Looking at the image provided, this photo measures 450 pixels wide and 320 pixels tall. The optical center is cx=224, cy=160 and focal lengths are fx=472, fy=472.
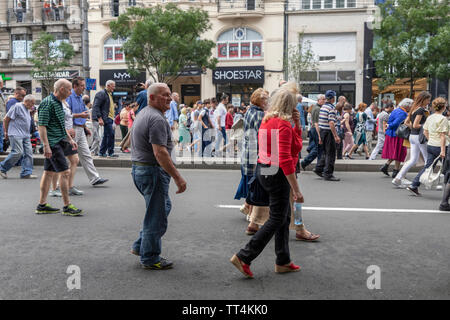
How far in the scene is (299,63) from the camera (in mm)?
27031

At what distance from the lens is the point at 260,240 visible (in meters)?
3.93

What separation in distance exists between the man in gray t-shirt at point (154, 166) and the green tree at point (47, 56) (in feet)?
94.2

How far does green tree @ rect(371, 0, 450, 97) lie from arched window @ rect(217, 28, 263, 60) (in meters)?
9.28

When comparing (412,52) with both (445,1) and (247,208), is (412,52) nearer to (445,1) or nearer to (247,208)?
(445,1)

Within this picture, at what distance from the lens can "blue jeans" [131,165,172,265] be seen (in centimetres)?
405

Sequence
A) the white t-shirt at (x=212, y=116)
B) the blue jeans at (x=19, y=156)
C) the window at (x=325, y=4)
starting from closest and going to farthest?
the blue jeans at (x=19, y=156) < the white t-shirt at (x=212, y=116) < the window at (x=325, y=4)

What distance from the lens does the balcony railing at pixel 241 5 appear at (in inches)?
1214

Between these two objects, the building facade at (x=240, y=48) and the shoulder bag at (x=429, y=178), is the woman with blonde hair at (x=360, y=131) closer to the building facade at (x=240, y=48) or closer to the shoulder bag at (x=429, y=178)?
the shoulder bag at (x=429, y=178)

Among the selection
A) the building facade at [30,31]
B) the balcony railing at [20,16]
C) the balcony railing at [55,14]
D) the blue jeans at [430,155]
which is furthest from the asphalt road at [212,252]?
the balcony railing at [20,16]

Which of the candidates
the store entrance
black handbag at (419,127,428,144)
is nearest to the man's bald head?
black handbag at (419,127,428,144)

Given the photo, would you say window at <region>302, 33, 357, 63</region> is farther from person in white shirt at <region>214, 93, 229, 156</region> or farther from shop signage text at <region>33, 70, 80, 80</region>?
person in white shirt at <region>214, 93, 229, 156</region>

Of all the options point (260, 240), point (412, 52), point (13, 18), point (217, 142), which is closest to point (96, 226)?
point (260, 240)

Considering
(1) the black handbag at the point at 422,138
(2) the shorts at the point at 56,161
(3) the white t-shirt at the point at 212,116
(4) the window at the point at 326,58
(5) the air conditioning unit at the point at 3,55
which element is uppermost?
(5) the air conditioning unit at the point at 3,55

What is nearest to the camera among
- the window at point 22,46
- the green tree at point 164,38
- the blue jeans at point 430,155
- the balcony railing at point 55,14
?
the blue jeans at point 430,155
